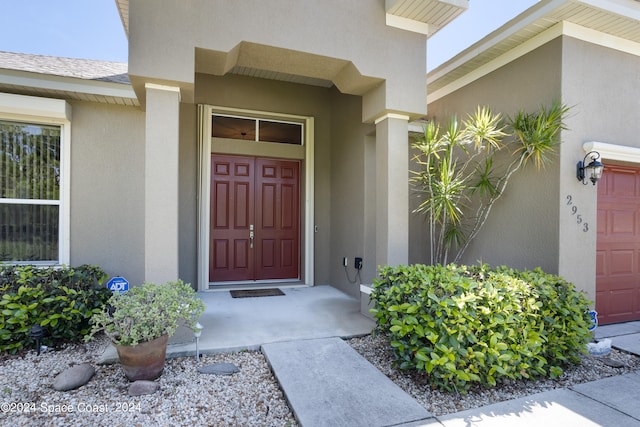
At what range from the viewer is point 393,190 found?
167 inches

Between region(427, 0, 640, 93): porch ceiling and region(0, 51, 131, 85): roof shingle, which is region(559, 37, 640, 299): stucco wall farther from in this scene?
region(0, 51, 131, 85): roof shingle

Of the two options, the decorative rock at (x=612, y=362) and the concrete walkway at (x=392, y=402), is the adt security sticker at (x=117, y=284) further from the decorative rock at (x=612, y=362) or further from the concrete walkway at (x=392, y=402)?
the decorative rock at (x=612, y=362)

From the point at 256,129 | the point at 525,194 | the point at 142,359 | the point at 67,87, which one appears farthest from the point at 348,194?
the point at 67,87

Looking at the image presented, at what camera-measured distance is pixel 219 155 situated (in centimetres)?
613

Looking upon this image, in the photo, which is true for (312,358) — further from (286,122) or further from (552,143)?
(286,122)

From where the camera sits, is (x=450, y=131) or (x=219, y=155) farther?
(x=219, y=155)

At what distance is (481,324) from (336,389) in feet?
4.16

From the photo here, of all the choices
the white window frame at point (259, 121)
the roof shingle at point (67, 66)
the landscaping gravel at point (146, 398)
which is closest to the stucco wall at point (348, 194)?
the white window frame at point (259, 121)

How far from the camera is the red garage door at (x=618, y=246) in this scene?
441 centimetres

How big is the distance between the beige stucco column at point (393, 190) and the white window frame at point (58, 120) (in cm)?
386

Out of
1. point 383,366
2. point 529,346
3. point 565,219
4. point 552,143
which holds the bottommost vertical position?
point 383,366

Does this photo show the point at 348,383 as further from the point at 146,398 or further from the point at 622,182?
the point at 622,182

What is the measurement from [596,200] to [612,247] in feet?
2.57

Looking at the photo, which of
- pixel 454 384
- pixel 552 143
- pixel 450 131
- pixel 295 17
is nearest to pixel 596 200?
pixel 552 143
